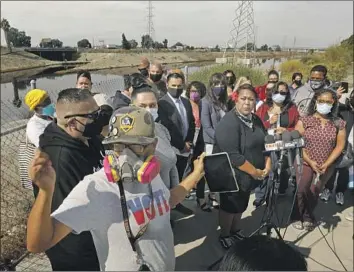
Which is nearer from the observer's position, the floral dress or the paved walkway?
the paved walkway

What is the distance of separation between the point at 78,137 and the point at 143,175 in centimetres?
67

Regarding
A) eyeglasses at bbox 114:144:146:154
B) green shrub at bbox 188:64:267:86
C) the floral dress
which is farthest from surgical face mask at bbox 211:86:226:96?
green shrub at bbox 188:64:267:86

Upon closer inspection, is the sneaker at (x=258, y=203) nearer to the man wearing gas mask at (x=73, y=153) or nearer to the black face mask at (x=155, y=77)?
the black face mask at (x=155, y=77)

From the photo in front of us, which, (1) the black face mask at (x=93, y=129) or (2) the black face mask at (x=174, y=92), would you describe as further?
(2) the black face mask at (x=174, y=92)

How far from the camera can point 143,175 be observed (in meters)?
1.19

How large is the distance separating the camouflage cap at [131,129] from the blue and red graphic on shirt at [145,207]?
0.26 m

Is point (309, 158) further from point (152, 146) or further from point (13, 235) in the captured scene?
point (13, 235)

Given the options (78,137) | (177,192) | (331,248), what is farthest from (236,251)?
(331,248)

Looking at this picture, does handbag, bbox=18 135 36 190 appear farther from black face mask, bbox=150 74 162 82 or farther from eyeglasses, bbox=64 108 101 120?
black face mask, bbox=150 74 162 82

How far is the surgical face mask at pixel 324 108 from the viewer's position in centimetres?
315

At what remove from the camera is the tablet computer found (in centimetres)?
206

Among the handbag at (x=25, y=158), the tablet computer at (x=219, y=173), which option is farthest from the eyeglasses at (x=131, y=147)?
the handbag at (x=25, y=158)

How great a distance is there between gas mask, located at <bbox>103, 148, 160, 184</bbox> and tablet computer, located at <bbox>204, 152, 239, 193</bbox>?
74 cm

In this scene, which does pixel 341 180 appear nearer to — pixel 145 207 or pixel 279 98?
pixel 279 98
